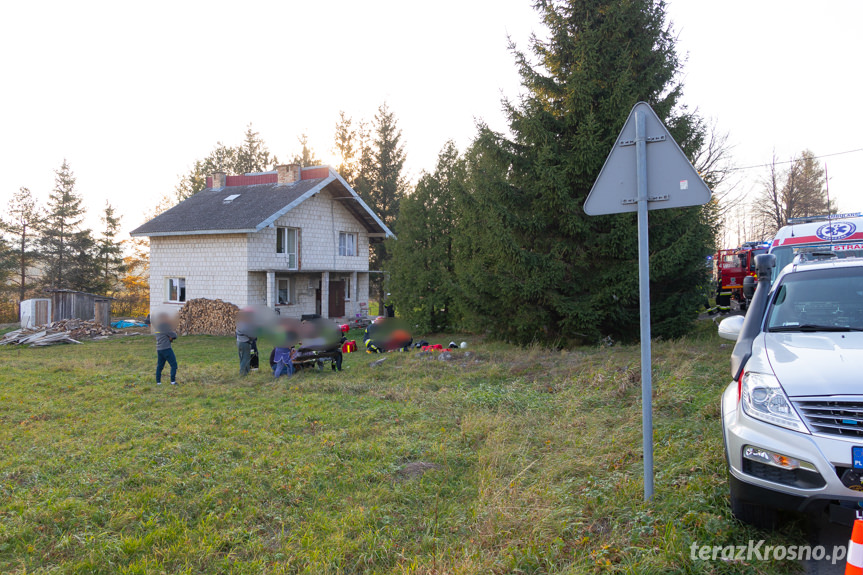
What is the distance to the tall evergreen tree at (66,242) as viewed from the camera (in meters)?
41.9

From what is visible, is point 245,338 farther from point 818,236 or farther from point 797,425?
point 818,236

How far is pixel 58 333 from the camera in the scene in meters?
23.4

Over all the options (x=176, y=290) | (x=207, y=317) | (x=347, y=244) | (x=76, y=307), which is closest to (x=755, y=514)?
(x=207, y=317)

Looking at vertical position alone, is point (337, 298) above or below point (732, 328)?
above

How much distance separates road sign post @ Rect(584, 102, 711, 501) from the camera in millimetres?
4012

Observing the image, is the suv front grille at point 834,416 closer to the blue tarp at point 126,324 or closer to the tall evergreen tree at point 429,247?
the tall evergreen tree at point 429,247

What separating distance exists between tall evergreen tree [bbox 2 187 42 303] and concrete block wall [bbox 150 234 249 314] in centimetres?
1867

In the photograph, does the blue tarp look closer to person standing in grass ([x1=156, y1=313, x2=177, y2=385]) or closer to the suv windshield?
person standing in grass ([x1=156, y1=313, x2=177, y2=385])

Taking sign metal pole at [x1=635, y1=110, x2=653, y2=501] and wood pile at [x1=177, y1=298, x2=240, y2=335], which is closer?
sign metal pole at [x1=635, y1=110, x2=653, y2=501]

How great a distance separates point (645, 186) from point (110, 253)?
4836 centimetres

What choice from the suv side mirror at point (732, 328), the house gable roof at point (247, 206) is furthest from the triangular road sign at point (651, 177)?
the house gable roof at point (247, 206)

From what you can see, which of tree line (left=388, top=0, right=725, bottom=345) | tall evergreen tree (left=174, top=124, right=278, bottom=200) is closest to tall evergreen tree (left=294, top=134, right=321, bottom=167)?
tall evergreen tree (left=174, top=124, right=278, bottom=200)

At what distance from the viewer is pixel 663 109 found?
49.8 feet

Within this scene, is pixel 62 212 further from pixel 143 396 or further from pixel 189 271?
pixel 143 396
